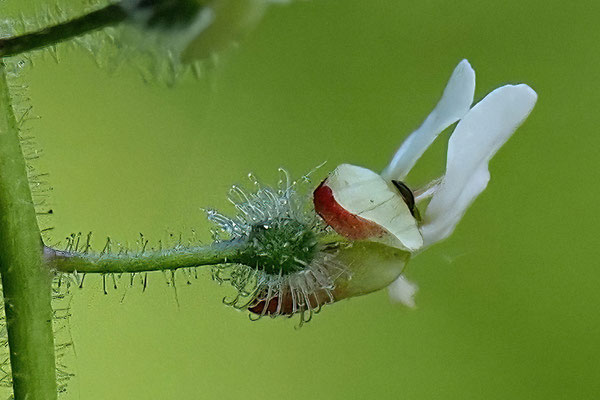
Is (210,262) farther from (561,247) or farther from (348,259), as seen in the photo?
(561,247)

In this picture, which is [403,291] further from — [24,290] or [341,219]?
[24,290]

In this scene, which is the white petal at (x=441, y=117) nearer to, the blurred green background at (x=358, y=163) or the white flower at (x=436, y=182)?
the white flower at (x=436, y=182)

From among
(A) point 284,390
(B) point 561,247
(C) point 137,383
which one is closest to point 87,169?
(C) point 137,383

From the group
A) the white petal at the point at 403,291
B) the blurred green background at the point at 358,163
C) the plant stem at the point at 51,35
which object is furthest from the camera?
the blurred green background at the point at 358,163

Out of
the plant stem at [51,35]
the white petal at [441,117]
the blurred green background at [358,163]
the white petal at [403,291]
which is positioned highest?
the blurred green background at [358,163]

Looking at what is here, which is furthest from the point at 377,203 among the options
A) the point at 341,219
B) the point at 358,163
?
the point at 358,163

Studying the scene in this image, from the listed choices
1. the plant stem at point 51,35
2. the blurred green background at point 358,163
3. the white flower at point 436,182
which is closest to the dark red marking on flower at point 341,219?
the white flower at point 436,182
